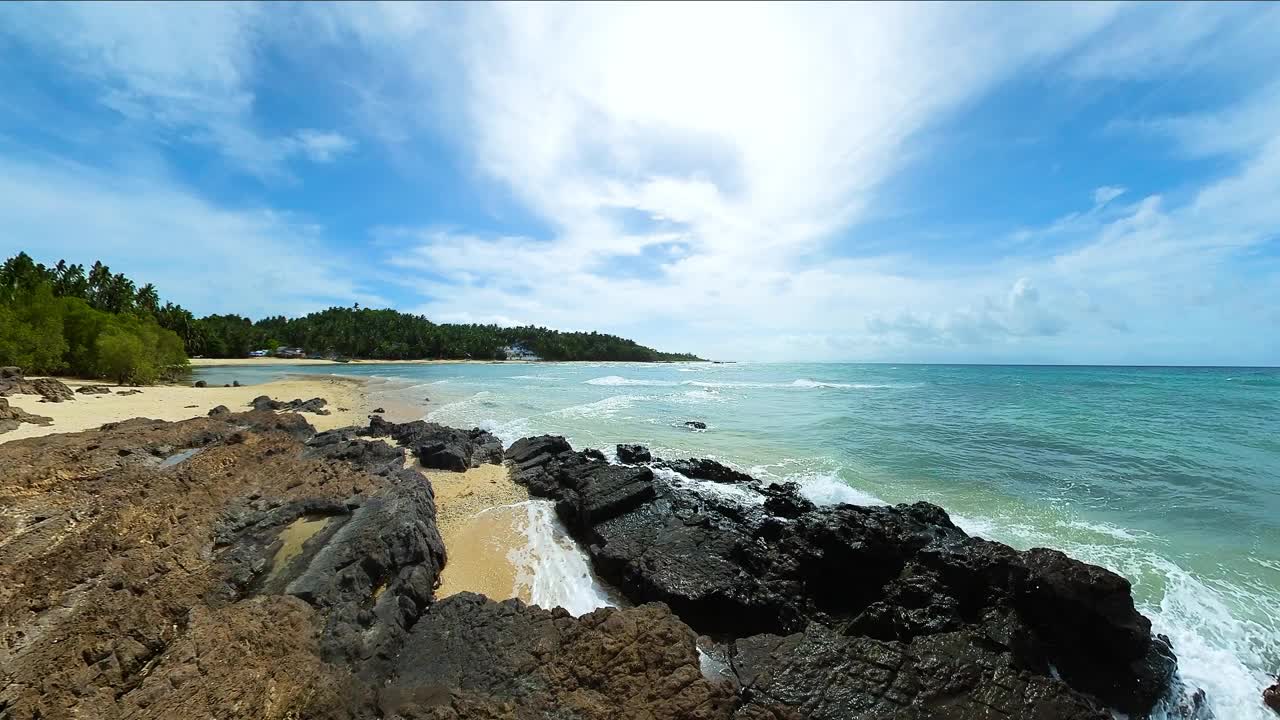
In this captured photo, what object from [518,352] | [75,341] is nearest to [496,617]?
[75,341]

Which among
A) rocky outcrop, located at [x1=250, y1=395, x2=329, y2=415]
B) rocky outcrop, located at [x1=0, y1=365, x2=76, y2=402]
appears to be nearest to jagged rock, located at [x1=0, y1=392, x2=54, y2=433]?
rocky outcrop, located at [x1=0, y1=365, x2=76, y2=402]

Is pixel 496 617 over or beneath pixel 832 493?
over

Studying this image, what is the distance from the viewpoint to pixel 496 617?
5.24m

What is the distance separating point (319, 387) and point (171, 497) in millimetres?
37059

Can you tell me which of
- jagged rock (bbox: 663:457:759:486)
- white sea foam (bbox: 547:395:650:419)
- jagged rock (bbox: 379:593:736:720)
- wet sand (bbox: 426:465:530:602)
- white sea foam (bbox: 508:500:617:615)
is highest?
jagged rock (bbox: 379:593:736:720)

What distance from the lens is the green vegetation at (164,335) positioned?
107 feet

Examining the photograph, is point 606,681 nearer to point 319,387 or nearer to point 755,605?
point 755,605

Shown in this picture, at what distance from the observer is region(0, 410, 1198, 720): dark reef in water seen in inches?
166

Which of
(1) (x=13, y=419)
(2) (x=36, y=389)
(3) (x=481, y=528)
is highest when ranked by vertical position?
(2) (x=36, y=389)

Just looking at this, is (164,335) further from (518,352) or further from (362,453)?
(518,352)

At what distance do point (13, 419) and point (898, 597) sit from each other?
24254 mm

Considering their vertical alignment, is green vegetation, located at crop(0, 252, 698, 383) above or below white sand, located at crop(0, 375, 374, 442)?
above

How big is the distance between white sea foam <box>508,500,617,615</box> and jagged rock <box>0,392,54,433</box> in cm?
1669

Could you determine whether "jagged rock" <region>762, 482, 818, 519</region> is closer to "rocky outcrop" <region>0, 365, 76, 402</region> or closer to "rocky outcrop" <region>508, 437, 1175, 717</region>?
"rocky outcrop" <region>508, 437, 1175, 717</region>
